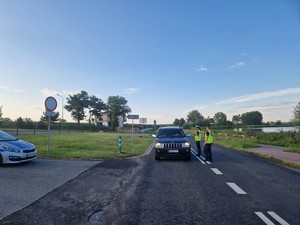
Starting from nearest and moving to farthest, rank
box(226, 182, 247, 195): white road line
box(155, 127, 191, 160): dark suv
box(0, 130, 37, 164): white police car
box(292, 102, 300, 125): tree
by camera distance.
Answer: box(226, 182, 247, 195): white road line, box(0, 130, 37, 164): white police car, box(155, 127, 191, 160): dark suv, box(292, 102, 300, 125): tree

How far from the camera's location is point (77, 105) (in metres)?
90.1

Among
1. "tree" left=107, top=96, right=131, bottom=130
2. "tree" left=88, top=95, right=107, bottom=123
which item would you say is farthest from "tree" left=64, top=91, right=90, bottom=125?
"tree" left=107, top=96, right=131, bottom=130

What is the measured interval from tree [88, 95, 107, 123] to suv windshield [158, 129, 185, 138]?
81092 mm

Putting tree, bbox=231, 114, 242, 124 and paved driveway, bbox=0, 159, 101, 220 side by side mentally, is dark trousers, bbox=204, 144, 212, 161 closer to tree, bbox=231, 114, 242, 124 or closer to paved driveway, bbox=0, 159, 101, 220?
paved driveway, bbox=0, 159, 101, 220

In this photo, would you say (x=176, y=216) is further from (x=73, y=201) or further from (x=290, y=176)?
(x=290, y=176)

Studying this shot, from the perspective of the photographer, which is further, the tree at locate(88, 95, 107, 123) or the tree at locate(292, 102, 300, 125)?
the tree at locate(88, 95, 107, 123)

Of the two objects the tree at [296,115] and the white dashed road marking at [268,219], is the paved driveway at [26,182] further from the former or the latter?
the tree at [296,115]

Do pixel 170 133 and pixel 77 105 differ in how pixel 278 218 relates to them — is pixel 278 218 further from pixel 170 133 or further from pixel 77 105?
pixel 77 105

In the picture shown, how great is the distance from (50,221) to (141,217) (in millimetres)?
1571

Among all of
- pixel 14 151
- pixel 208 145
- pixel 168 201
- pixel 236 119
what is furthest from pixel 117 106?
pixel 168 201

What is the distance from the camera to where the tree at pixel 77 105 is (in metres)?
90.1

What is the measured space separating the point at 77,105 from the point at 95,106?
23.9 ft

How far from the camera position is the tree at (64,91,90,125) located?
295ft

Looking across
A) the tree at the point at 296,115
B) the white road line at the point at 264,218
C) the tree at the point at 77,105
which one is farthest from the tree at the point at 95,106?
the white road line at the point at 264,218
